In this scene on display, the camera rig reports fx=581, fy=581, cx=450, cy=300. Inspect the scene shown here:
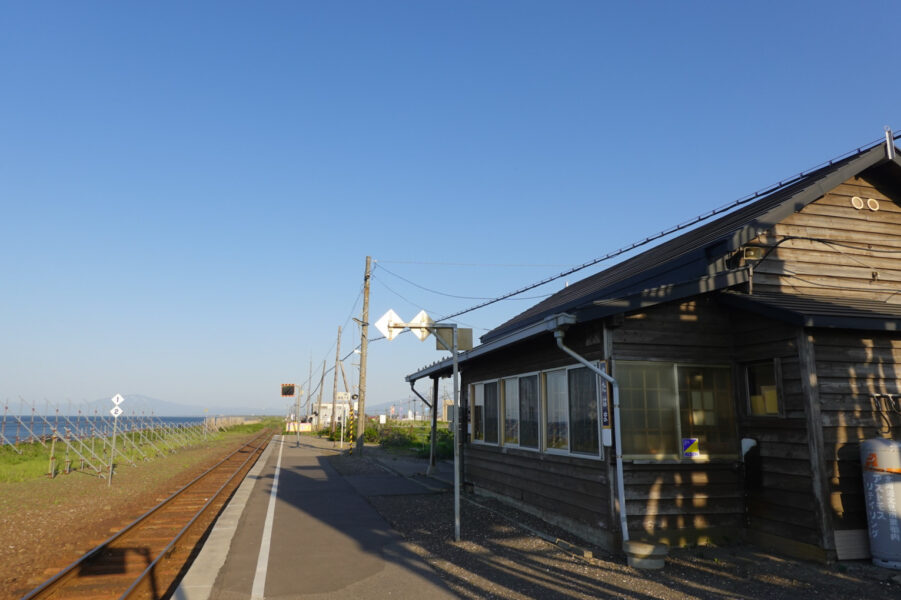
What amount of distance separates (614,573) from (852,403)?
12.8 feet

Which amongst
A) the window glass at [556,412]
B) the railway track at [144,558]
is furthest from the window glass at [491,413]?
the railway track at [144,558]

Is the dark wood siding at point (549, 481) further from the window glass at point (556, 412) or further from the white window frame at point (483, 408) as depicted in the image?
the window glass at point (556, 412)

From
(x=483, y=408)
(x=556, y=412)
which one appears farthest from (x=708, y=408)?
(x=483, y=408)

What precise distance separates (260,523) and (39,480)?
1235 centimetres

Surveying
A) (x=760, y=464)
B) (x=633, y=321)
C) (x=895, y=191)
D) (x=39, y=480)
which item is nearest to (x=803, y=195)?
(x=895, y=191)

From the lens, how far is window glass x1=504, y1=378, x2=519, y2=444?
38.7 feet

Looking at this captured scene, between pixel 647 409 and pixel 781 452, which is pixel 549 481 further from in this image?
pixel 781 452

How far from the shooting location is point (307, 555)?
8.23 meters

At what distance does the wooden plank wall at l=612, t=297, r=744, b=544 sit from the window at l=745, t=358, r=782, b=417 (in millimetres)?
414

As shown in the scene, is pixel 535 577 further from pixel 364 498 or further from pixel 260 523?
pixel 364 498

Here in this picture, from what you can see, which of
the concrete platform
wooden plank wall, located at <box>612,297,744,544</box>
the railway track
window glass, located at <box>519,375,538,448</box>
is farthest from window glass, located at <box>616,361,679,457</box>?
the railway track

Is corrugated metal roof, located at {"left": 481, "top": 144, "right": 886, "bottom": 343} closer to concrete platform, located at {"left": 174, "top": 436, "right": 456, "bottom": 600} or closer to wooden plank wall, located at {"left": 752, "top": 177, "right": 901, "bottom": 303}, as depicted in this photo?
wooden plank wall, located at {"left": 752, "top": 177, "right": 901, "bottom": 303}

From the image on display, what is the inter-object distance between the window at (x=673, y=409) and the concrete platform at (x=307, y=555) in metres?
3.59

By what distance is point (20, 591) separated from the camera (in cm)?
697
